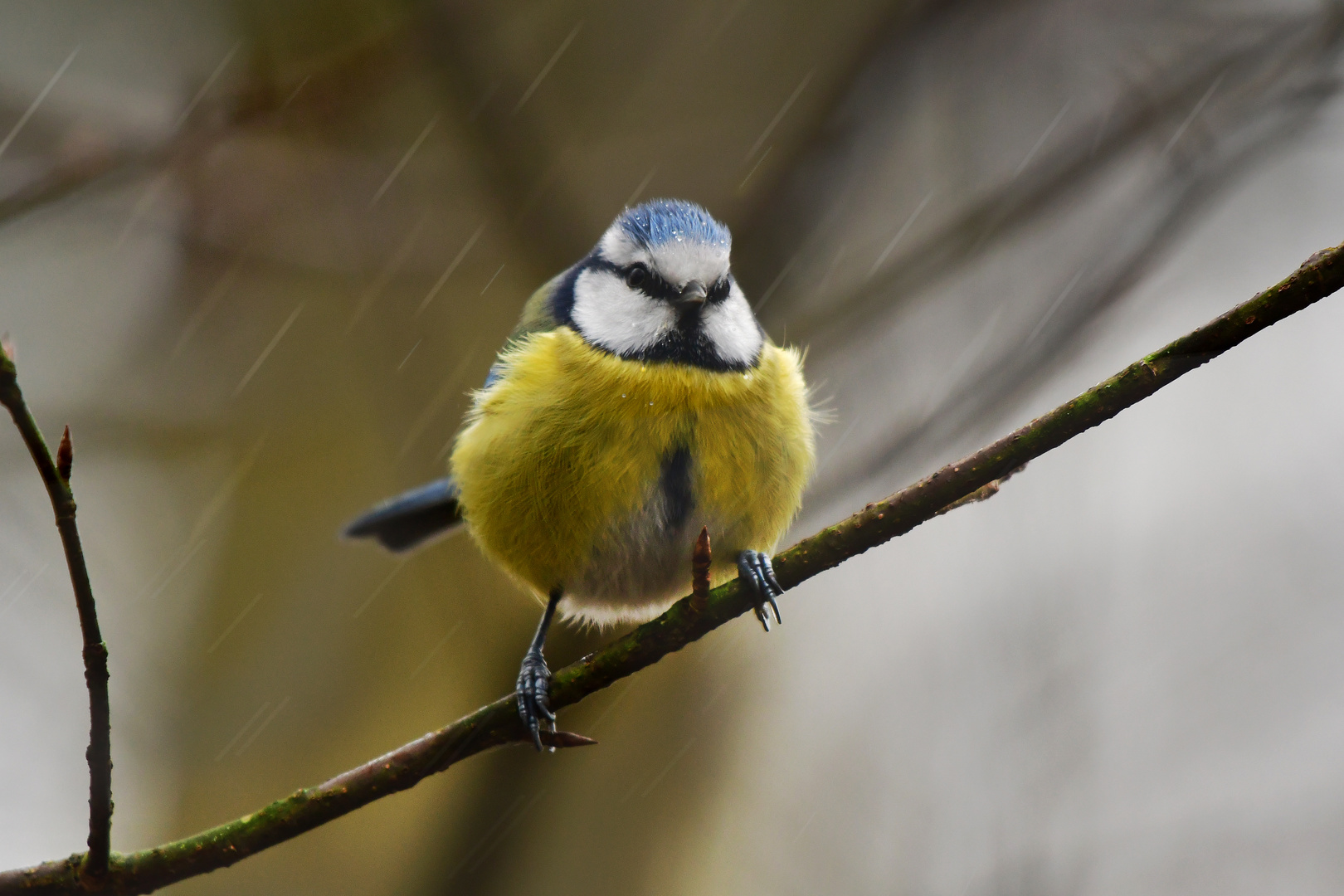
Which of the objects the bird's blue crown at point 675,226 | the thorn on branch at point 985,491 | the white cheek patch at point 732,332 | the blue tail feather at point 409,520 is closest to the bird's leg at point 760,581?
the thorn on branch at point 985,491

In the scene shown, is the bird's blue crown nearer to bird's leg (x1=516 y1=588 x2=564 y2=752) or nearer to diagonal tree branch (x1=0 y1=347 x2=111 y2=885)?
bird's leg (x1=516 y1=588 x2=564 y2=752)

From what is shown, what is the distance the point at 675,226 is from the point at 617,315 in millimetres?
224

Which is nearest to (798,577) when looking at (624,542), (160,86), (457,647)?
(624,542)

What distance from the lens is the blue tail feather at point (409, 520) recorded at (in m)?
2.65

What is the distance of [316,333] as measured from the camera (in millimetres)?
3516

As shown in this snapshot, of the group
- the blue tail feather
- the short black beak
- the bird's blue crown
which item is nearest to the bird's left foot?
the blue tail feather

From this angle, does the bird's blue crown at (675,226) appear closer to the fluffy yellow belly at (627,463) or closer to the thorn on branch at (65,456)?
the fluffy yellow belly at (627,463)

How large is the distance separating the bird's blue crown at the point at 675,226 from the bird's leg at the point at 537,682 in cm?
81

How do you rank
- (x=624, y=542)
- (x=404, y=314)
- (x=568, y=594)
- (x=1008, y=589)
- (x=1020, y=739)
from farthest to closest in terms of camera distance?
(x=404, y=314) → (x=1008, y=589) → (x=1020, y=739) → (x=568, y=594) → (x=624, y=542)

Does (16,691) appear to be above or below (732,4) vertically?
below

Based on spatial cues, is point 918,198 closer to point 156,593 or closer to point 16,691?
point 156,593

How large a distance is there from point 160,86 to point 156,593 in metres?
1.59

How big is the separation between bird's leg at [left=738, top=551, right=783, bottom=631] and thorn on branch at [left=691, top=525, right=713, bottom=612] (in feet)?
0.34

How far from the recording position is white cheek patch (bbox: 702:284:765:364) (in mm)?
2041
